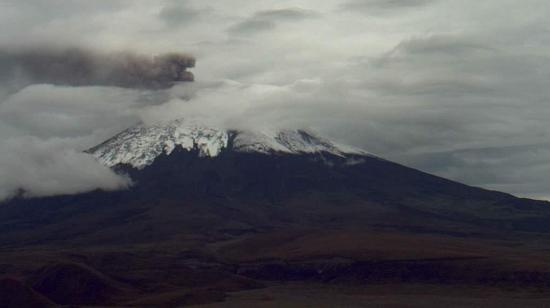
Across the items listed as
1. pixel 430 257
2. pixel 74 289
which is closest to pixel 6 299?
pixel 74 289

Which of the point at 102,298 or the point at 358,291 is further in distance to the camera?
the point at 358,291

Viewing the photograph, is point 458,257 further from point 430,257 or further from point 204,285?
point 204,285

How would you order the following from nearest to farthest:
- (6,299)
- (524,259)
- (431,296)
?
(6,299), (431,296), (524,259)

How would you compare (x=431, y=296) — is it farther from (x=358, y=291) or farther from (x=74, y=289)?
(x=74, y=289)

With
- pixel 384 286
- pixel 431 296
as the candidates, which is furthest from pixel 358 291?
pixel 431 296

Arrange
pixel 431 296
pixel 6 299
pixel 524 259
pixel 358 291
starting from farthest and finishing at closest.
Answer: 1. pixel 524 259
2. pixel 358 291
3. pixel 431 296
4. pixel 6 299

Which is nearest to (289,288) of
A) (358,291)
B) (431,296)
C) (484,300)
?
(358,291)

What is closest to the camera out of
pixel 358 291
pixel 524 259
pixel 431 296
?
pixel 431 296

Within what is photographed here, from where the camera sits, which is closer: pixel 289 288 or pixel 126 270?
pixel 289 288
